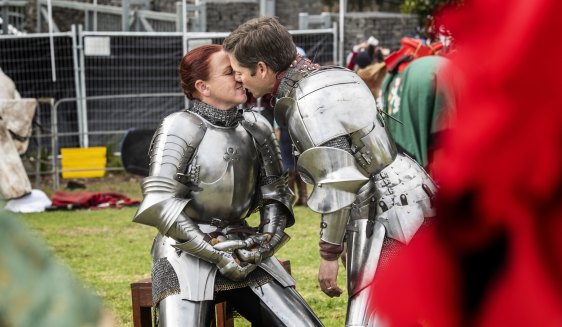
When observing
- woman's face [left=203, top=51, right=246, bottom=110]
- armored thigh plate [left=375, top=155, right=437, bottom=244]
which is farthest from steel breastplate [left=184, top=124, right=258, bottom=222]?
armored thigh plate [left=375, top=155, right=437, bottom=244]

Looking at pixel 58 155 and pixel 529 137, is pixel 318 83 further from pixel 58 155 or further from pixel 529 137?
pixel 58 155

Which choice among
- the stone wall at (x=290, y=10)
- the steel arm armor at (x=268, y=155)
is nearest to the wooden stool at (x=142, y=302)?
the steel arm armor at (x=268, y=155)

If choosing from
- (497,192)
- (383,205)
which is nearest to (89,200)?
(383,205)

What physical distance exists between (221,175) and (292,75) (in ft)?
1.54

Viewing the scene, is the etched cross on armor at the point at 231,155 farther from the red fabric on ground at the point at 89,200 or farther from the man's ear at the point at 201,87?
the red fabric on ground at the point at 89,200

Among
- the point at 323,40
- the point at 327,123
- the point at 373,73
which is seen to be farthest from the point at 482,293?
the point at 323,40

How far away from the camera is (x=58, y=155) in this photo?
13.0m

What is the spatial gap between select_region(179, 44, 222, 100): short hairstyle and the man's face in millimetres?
204

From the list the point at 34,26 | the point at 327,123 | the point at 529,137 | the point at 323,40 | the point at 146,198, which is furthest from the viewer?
the point at 34,26

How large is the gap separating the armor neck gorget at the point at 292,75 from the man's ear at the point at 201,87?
1.27ft

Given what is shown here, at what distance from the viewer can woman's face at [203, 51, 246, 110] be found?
3973 mm

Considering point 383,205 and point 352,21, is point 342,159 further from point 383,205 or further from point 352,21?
point 352,21

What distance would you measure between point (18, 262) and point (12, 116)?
10.9 metres

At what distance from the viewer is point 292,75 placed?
144 inches
